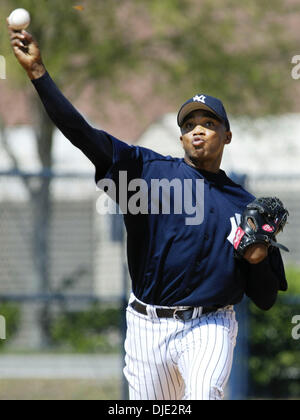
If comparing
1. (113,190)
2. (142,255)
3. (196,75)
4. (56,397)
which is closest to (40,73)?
(113,190)

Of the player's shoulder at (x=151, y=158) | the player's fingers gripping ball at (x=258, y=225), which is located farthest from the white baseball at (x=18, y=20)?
the player's fingers gripping ball at (x=258, y=225)

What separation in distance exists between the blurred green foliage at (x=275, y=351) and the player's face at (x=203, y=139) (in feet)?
14.6

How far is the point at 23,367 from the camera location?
350 inches

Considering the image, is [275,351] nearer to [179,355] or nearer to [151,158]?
[179,355]

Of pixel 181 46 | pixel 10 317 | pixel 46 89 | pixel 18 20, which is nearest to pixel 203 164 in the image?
pixel 46 89

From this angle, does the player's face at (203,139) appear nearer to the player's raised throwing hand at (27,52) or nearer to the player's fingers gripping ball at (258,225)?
the player's fingers gripping ball at (258,225)

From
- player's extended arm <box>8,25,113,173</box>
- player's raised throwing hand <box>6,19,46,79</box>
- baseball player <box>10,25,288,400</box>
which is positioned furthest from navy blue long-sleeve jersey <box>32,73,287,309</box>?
player's raised throwing hand <box>6,19,46,79</box>

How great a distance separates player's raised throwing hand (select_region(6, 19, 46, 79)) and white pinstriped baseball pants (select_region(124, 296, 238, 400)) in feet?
4.52

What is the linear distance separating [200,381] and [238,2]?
30.6 feet

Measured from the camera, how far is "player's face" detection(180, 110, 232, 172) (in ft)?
14.6

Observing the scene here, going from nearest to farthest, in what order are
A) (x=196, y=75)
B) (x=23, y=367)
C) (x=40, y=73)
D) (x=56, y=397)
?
1. (x=40, y=73)
2. (x=56, y=397)
3. (x=23, y=367)
4. (x=196, y=75)

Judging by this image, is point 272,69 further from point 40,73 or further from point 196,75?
point 40,73

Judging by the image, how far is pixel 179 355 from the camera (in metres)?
4.33
